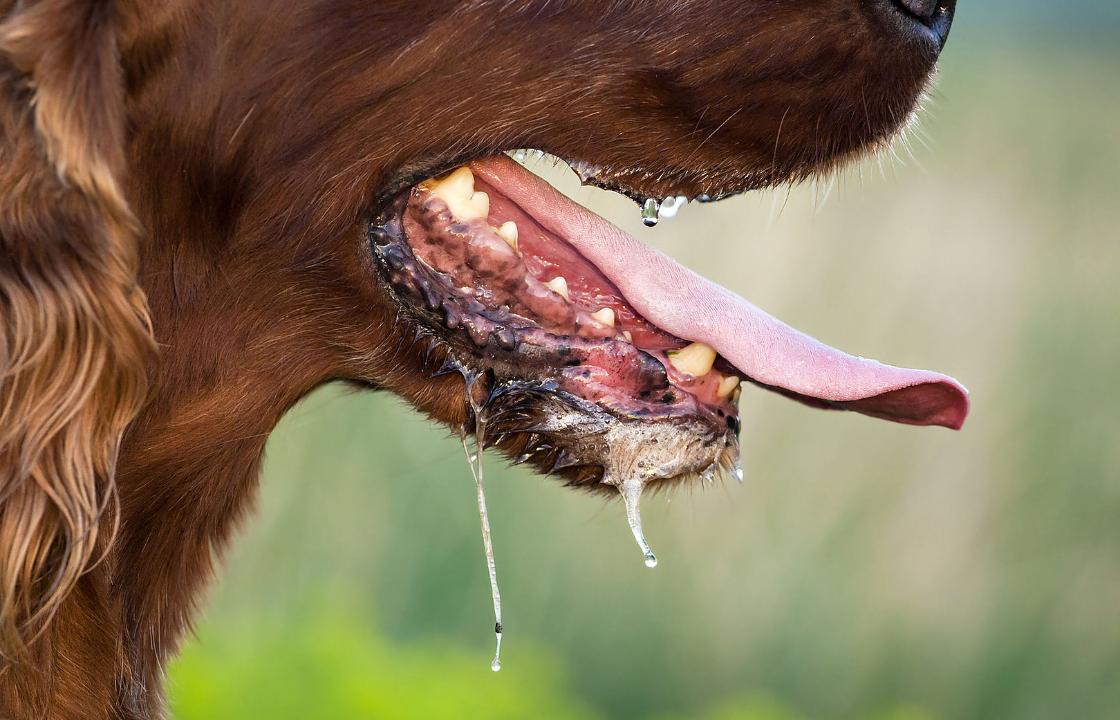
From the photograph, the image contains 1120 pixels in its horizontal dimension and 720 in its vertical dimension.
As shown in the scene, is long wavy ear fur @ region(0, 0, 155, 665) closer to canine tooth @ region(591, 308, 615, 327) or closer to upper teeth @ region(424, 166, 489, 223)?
upper teeth @ region(424, 166, 489, 223)

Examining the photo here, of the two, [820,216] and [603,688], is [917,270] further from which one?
[603,688]

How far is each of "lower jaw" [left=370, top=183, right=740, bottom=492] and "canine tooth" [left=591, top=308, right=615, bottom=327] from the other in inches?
0.9

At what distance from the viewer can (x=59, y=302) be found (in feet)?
4.70

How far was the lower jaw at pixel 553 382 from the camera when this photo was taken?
1.68 metres

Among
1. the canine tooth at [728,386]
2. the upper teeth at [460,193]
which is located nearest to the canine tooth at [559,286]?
the upper teeth at [460,193]

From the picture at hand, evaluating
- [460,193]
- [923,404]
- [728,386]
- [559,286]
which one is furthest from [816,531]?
[460,193]

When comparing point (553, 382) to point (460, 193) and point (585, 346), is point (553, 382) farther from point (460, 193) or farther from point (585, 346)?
point (460, 193)

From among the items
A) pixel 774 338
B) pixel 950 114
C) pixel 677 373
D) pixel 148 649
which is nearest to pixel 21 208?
pixel 148 649

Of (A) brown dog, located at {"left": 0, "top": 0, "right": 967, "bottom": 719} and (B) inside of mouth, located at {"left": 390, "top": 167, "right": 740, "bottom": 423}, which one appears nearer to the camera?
(A) brown dog, located at {"left": 0, "top": 0, "right": 967, "bottom": 719}

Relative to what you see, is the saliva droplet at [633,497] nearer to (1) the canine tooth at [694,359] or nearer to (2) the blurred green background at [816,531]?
(1) the canine tooth at [694,359]

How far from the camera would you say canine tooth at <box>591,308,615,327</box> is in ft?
5.70

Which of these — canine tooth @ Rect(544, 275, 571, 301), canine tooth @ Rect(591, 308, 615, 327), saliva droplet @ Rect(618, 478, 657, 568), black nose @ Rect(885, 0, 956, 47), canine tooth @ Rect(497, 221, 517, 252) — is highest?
black nose @ Rect(885, 0, 956, 47)

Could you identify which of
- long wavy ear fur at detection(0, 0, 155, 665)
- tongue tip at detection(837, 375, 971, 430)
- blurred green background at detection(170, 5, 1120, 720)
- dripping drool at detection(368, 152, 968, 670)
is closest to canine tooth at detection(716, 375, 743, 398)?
dripping drool at detection(368, 152, 968, 670)

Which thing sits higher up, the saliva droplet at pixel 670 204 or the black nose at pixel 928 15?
the black nose at pixel 928 15
